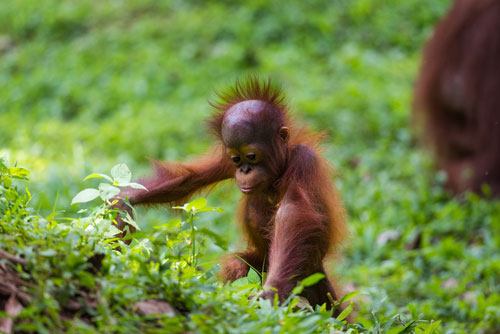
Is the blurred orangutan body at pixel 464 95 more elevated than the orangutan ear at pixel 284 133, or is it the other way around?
the blurred orangutan body at pixel 464 95

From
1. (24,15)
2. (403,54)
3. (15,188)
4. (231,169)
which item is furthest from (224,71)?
(15,188)

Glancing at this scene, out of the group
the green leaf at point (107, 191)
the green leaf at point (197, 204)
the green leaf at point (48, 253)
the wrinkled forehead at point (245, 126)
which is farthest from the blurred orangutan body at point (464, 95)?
the green leaf at point (48, 253)

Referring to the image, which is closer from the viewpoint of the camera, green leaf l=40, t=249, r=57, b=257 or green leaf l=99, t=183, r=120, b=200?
green leaf l=40, t=249, r=57, b=257

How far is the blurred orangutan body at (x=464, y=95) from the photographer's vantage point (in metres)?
6.38

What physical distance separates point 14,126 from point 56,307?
6.54 m

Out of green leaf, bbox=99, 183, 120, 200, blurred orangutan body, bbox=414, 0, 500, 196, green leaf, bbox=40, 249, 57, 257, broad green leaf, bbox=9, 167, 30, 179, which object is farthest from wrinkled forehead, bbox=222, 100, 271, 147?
blurred orangutan body, bbox=414, 0, 500, 196

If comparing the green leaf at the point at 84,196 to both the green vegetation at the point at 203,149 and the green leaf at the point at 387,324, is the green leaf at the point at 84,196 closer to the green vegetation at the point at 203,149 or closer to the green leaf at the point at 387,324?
the green vegetation at the point at 203,149

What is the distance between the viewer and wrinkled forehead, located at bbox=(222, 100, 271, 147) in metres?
2.84

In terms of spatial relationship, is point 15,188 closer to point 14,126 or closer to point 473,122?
point 473,122

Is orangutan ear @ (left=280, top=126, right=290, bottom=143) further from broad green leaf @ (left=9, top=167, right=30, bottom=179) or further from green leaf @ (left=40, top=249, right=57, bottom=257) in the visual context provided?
green leaf @ (left=40, top=249, right=57, bottom=257)

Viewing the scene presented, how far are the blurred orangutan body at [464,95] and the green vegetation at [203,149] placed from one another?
316 millimetres

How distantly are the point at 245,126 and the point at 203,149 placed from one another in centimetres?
448

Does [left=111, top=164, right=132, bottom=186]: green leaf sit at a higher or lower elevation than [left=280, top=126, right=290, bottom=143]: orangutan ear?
lower

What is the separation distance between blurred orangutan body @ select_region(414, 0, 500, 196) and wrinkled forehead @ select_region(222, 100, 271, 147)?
156 inches
